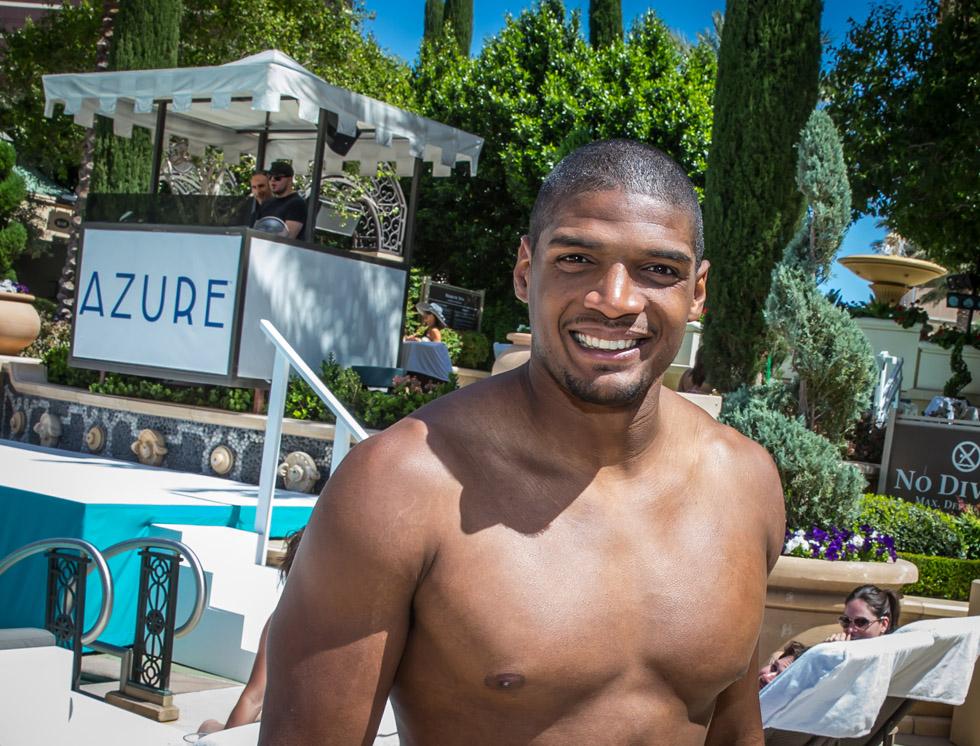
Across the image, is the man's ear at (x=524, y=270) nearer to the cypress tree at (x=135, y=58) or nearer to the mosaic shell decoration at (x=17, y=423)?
the mosaic shell decoration at (x=17, y=423)

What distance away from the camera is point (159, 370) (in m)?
9.74

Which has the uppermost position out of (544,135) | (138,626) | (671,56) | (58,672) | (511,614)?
(671,56)

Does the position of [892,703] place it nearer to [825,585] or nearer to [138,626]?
[825,585]

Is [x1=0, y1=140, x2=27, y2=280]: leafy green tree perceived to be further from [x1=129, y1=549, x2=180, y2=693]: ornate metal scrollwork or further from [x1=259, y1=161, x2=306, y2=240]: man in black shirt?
[x1=129, y1=549, x2=180, y2=693]: ornate metal scrollwork

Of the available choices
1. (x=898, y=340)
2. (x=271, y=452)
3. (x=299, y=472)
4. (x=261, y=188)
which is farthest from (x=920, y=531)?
(x=898, y=340)

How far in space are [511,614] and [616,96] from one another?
21478 millimetres

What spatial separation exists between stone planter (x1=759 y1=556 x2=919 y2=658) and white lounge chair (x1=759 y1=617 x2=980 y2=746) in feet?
4.43

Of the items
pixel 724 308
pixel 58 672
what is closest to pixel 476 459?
pixel 58 672

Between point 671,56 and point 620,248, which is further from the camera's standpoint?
point 671,56

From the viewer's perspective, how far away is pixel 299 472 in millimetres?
8492

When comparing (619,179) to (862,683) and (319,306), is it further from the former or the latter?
(319,306)

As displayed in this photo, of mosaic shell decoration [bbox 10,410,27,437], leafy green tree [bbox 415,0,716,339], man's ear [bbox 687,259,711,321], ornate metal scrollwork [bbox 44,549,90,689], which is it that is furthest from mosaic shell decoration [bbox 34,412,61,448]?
leafy green tree [bbox 415,0,716,339]

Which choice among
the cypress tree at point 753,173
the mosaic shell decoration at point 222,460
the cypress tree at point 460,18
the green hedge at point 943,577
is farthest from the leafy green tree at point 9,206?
the green hedge at point 943,577

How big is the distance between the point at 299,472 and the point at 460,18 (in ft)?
75.1
